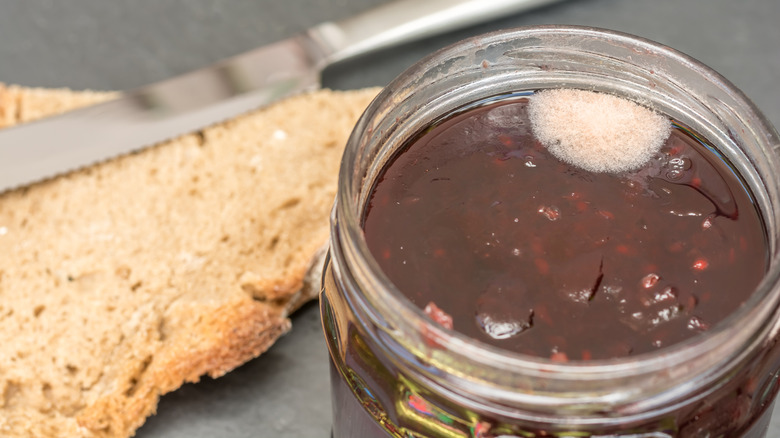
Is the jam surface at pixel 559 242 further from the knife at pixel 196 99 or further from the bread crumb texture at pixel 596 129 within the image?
the knife at pixel 196 99

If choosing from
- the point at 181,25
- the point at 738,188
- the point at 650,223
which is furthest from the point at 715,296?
the point at 181,25

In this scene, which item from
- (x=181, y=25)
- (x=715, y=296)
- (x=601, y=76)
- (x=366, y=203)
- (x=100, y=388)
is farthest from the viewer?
(x=181, y=25)

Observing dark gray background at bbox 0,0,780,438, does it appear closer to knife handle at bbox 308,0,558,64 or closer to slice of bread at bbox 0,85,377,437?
knife handle at bbox 308,0,558,64

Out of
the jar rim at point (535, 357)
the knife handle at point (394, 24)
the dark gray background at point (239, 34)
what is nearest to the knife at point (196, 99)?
the knife handle at point (394, 24)

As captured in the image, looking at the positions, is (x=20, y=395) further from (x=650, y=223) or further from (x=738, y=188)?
(x=738, y=188)

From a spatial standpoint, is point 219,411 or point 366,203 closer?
point 366,203

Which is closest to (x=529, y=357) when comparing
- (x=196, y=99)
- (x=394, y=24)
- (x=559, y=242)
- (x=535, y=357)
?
(x=535, y=357)
